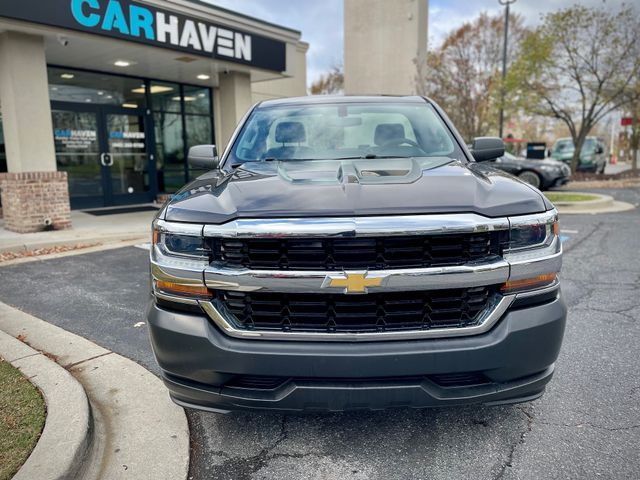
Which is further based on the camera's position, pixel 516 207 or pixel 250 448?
pixel 250 448

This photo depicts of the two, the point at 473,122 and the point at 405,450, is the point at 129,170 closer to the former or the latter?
the point at 473,122

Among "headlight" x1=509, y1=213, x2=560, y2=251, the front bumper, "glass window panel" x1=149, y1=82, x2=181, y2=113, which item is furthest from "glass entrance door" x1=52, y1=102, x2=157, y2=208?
"headlight" x1=509, y1=213, x2=560, y2=251

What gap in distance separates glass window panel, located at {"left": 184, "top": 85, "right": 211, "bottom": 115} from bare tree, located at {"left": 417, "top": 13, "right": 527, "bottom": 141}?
26.2ft

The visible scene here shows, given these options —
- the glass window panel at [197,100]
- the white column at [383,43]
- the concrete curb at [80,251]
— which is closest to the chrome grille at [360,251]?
the concrete curb at [80,251]

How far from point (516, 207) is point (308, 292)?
38.8 inches

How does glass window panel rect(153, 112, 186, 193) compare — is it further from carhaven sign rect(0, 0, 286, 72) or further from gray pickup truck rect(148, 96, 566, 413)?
gray pickup truck rect(148, 96, 566, 413)

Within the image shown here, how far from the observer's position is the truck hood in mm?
2023

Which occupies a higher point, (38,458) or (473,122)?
(473,122)

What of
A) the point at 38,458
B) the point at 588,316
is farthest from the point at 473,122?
the point at 38,458

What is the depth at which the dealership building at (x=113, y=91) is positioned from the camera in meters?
8.27

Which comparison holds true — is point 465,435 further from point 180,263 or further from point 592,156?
point 592,156

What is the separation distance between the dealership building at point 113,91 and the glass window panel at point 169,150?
30mm

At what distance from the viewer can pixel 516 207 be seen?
2.10 m

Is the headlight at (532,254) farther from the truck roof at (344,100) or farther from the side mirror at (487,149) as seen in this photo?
the truck roof at (344,100)
